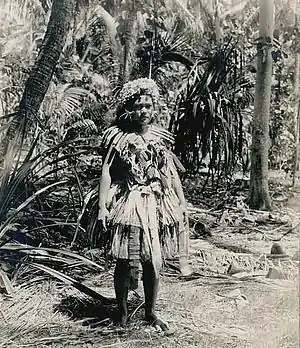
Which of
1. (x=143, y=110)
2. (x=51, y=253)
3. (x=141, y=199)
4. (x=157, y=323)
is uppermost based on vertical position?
(x=143, y=110)

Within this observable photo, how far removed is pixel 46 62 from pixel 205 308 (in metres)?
0.51

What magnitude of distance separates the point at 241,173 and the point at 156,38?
28cm

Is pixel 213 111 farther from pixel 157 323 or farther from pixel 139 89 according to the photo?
pixel 157 323

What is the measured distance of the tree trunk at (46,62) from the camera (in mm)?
1023

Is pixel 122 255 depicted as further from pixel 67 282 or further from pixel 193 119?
pixel 193 119

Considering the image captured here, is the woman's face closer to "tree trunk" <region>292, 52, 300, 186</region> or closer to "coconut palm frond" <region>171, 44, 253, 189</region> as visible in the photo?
"coconut palm frond" <region>171, 44, 253, 189</region>

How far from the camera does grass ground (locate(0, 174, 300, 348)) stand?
969 mm

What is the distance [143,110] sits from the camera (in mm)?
975

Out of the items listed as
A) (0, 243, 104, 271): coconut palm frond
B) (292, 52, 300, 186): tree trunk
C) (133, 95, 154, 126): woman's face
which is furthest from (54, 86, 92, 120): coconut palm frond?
(292, 52, 300, 186): tree trunk

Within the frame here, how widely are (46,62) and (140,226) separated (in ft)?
1.10

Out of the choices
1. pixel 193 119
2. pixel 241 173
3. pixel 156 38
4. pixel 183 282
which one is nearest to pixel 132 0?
pixel 156 38

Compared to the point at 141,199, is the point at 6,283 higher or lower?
lower

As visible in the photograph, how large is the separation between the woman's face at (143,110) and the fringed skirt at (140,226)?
0.37 feet

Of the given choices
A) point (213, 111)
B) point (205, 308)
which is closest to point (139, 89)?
point (213, 111)
